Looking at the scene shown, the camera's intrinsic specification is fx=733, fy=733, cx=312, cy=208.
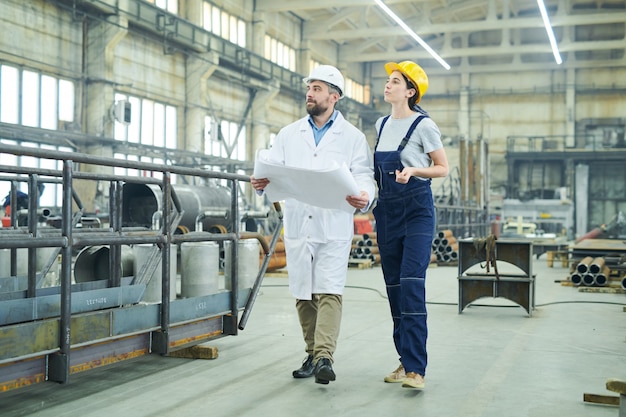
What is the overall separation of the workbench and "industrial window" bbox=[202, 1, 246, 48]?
20466mm

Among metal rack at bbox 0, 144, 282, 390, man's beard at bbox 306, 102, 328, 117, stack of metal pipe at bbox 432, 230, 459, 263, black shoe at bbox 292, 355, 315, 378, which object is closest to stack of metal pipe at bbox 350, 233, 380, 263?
stack of metal pipe at bbox 432, 230, 459, 263

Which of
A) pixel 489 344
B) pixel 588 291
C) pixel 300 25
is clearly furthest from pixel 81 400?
pixel 300 25

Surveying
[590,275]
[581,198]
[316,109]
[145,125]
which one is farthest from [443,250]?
[581,198]

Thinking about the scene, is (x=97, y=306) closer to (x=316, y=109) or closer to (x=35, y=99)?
(x=316, y=109)

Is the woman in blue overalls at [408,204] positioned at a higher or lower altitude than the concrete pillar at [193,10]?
lower

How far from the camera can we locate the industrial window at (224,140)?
86.2 ft

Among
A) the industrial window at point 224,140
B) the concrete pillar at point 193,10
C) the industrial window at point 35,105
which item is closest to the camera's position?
the industrial window at point 35,105

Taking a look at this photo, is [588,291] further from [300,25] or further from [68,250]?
[300,25]

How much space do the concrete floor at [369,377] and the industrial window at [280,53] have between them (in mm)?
25598

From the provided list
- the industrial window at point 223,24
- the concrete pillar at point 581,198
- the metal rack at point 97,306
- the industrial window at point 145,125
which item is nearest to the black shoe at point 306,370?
the metal rack at point 97,306

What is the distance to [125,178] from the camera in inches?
201

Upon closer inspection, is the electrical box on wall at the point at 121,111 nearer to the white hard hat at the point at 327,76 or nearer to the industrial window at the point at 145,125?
the industrial window at the point at 145,125

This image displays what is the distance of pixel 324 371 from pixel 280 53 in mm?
30162

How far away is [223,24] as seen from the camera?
28.6 meters
